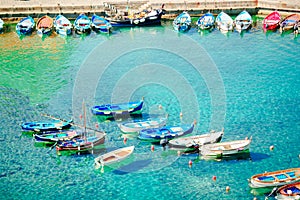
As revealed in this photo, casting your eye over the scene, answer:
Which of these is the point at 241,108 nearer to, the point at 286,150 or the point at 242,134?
the point at 242,134

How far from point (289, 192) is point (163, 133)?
13.5m

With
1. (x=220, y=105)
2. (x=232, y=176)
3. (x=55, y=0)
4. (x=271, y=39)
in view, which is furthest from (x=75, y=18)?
(x=232, y=176)

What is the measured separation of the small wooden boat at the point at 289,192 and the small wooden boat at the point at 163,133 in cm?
1186

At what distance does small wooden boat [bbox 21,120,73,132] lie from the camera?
52531 mm

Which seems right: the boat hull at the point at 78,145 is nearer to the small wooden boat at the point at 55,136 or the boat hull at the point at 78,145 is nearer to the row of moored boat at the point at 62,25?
the small wooden boat at the point at 55,136

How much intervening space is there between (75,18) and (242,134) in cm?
4210

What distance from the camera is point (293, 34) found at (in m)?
75.2

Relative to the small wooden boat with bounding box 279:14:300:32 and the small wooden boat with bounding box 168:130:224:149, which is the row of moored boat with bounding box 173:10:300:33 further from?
the small wooden boat with bounding box 168:130:224:149

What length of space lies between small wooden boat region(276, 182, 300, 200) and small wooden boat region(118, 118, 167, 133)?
14595 millimetres

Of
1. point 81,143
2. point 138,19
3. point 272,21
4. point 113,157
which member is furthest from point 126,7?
point 113,157

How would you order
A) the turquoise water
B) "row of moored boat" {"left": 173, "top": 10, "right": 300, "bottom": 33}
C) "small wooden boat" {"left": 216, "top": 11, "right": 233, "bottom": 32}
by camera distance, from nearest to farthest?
the turquoise water → "row of moored boat" {"left": 173, "top": 10, "right": 300, "bottom": 33} → "small wooden boat" {"left": 216, "top": 11, "right": 233, "bottom": 32}

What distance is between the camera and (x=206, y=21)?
79.0 meters

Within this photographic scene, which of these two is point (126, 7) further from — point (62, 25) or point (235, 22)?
point (235, 22)

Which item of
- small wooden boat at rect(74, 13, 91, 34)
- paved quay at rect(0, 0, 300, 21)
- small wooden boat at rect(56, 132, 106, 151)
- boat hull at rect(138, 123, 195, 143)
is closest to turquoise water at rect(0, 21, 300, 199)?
small wooden boat at rect(56, 132, 106, 151)
